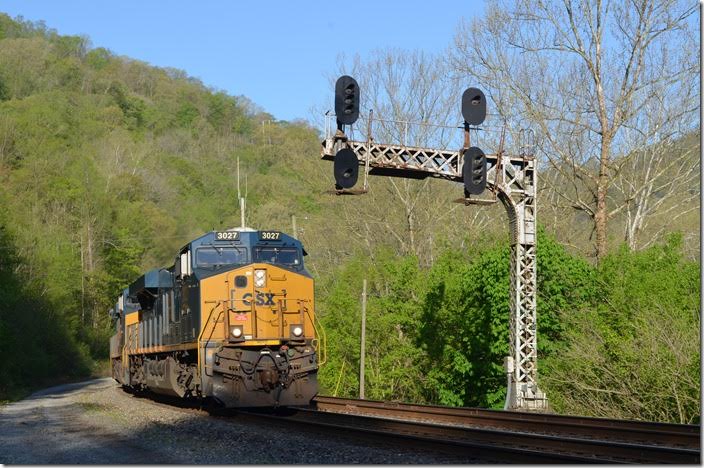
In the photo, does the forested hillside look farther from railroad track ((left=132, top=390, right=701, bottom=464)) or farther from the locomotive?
the locomotive

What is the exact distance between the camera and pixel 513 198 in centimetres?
2106

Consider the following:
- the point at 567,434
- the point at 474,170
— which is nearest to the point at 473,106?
the point at 474,170

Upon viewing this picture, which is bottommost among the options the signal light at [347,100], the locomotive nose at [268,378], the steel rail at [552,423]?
the steel rail at [552,423]

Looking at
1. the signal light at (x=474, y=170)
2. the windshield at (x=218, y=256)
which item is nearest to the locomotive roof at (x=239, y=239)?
the windshield at (x=218, y=256)

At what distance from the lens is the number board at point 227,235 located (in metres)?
18.8

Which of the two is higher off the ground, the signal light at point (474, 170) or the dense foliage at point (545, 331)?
the signal light at point (474, 170)

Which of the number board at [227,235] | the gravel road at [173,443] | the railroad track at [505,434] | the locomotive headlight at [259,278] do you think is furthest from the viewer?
the number board at [227,235]

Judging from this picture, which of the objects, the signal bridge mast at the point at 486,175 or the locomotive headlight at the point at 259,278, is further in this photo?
the signal bridge mast at the point at 486,175

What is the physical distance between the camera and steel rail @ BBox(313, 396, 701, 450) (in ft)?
41.5

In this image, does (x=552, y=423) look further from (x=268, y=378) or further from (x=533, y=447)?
(x=268, y=378)

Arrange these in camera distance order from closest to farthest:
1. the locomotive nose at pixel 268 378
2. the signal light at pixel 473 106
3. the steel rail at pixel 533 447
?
the steel rail at pixel 533 447, the locomotive nose at pixel 268 378, the signal light at pixel 473 106

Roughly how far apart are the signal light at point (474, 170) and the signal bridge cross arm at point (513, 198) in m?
0.42

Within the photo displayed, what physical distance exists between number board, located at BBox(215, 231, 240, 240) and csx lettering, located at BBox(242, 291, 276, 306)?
60.8 inches

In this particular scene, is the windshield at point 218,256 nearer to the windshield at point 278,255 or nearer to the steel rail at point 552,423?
the windshield at point 278,255
